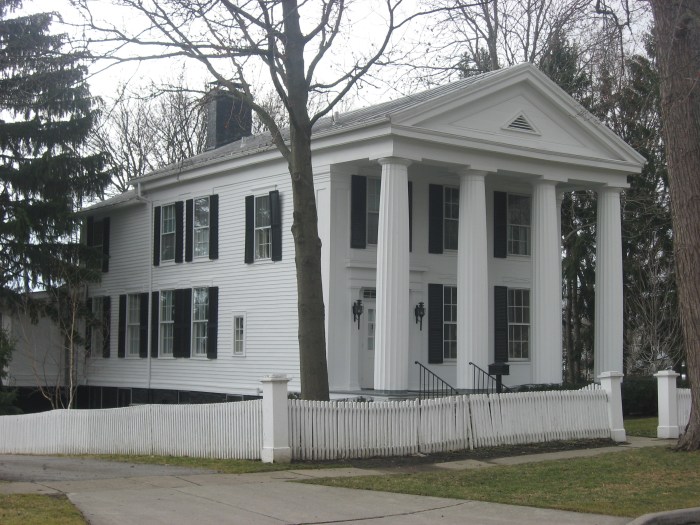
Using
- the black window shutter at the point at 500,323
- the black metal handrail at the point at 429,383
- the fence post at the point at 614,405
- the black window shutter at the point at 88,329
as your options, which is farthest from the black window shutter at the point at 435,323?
the black window shutter at the point at 88,329

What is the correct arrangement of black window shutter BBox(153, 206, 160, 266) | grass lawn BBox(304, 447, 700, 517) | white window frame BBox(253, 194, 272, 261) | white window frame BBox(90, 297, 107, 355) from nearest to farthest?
grass lawn BBox(304, 447, 700, 517)
white window frame BBox(253, 194, 272, 261)
black window shutter BBox(153, 206, 160, 266)
white window frame BBox(90, 297, 107, 355)

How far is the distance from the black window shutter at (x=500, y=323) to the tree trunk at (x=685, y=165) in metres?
8.47

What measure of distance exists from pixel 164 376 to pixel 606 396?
13612mm

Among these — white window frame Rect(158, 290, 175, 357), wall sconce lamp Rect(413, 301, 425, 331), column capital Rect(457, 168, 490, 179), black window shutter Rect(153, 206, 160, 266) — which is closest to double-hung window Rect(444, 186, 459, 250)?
wall sconce lamp Rect(413, 301, 425, 331)

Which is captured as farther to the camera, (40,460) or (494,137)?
(494,137)

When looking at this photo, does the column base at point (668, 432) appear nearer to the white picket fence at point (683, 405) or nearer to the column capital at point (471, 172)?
the white picket fence at point (683, 405)

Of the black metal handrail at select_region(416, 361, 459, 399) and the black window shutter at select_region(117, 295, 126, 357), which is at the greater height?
the black window shutter at select_region(117, 295, 126, 357)

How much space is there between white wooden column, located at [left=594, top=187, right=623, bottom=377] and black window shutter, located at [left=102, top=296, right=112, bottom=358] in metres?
15.1

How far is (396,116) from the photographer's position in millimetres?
20625

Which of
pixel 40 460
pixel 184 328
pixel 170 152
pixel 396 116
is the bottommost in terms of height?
pixel 40 460

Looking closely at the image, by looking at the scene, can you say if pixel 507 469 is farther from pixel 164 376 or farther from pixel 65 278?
pixel 65 278

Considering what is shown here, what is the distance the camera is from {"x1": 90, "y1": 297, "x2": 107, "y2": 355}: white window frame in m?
30.4

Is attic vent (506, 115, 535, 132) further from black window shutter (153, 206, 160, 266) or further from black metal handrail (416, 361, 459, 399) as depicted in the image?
black window shutter (153, 206, 160, 266)

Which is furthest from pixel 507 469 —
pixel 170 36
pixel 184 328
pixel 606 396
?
pixel 184 328
